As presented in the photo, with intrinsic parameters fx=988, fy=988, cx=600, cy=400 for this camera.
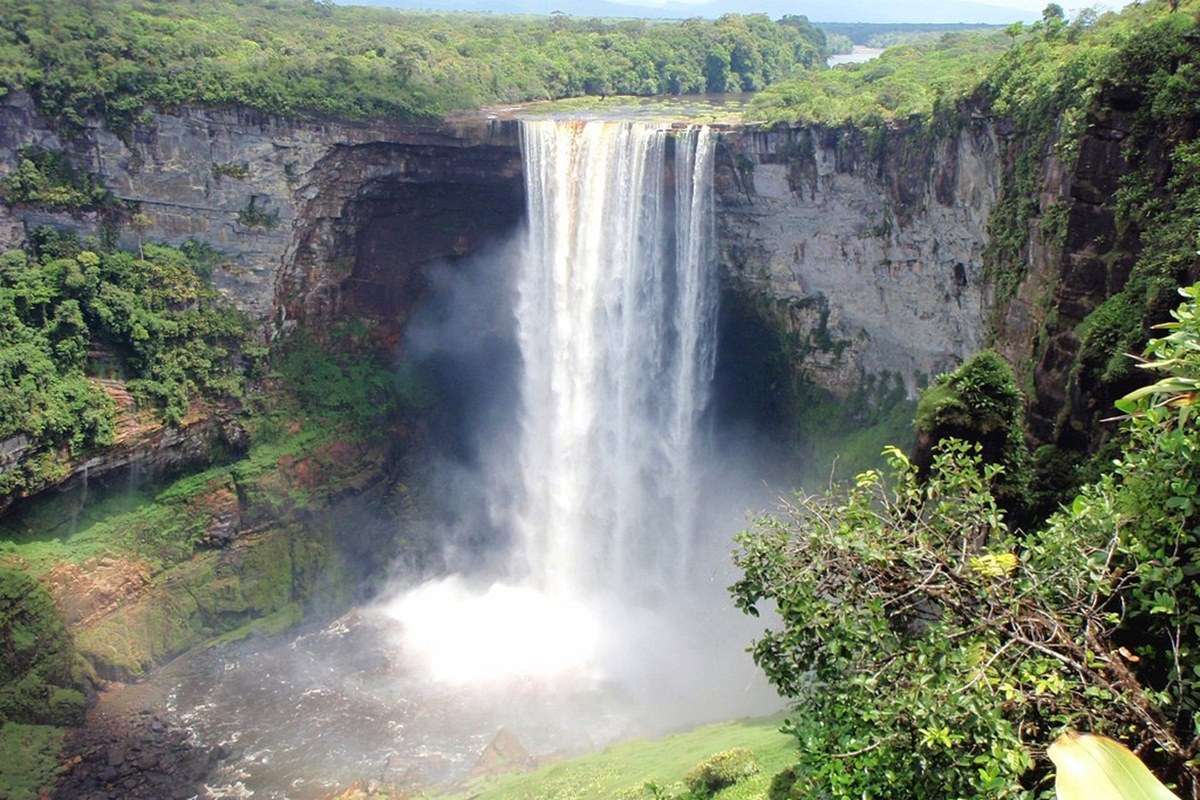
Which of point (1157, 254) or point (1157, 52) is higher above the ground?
point (1157, 52)

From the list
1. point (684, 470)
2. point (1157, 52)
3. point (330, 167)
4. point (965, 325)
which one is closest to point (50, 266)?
point (330, 167)

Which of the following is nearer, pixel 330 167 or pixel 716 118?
pixel 330 167

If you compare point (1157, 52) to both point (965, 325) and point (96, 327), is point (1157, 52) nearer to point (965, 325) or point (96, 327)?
point (965, 325)

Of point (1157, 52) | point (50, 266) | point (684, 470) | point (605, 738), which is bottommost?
point (605, 738)

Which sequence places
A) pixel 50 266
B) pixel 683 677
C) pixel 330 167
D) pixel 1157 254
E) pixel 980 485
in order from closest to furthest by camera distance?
1. pixel 980 485
2. pixel 1157 254
3. pixel 683 677
4. pixel 50 266
5. pixel 330 167

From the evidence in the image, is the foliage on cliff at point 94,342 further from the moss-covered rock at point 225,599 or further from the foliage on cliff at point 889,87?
the foliage on cliff at point 889,87

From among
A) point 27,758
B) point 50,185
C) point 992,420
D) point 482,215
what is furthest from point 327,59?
point 992,420

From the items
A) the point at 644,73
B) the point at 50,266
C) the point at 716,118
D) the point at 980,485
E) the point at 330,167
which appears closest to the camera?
the point at 980,485
